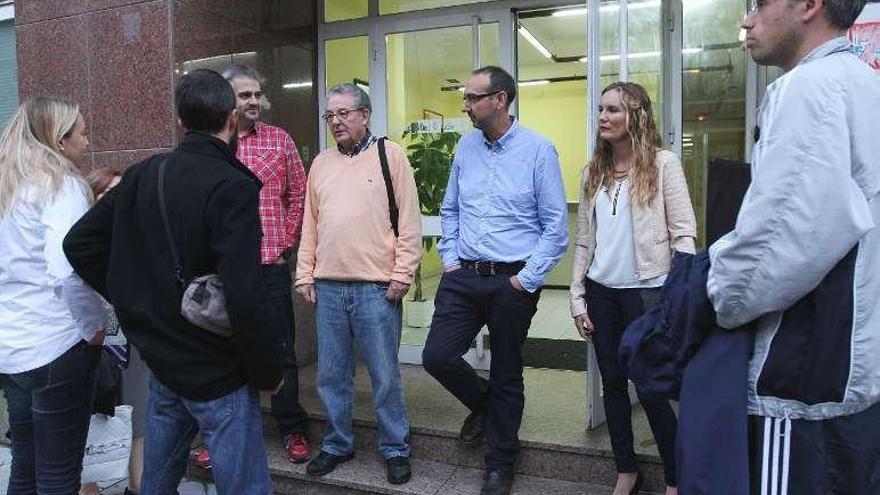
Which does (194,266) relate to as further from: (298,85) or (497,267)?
(298,85)

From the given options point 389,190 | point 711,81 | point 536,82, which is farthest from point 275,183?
point 536,82

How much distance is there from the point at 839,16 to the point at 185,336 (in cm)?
196

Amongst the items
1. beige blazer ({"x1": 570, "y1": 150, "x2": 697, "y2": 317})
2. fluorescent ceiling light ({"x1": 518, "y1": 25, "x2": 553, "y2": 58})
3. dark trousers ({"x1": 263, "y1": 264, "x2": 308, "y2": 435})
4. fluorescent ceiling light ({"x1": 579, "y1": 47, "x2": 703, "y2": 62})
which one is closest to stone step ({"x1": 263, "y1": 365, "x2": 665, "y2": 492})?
dark trousers ({"x1": 263, "y1": 264, "x2": 308, "y2": 435})

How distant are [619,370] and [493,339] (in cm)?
59

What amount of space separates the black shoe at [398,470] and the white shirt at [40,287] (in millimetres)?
1550

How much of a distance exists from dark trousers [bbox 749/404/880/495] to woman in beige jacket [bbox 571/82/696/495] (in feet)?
4.24

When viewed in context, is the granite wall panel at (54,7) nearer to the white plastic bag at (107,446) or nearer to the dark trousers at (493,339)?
the white plastic bag at (107,446)

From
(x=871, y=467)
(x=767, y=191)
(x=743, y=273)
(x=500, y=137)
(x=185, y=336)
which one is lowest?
(x=871, y=467)

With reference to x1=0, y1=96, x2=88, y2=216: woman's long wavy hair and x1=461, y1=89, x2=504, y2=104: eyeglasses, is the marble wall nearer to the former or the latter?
x1=0, y1=96, x2=88, y2=216: woman's long wavy hair

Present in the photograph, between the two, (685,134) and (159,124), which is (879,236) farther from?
(159,124)

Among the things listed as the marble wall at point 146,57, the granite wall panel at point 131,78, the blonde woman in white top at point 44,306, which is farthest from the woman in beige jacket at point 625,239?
the granite wall panel at point 131,78

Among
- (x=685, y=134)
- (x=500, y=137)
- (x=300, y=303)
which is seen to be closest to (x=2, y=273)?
(x=500, y=137)

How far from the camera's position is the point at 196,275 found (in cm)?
216

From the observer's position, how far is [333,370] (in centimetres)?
353
